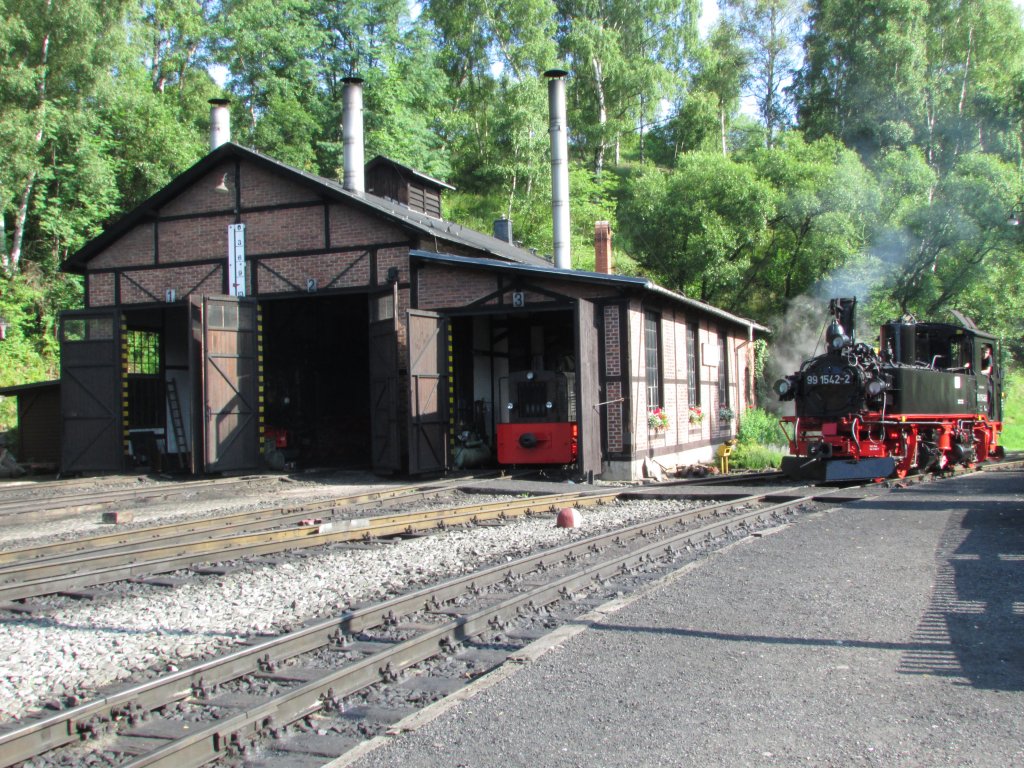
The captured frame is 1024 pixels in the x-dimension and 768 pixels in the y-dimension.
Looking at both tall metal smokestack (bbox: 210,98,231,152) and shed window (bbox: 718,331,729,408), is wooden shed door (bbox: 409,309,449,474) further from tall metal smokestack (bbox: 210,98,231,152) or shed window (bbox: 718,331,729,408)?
tall metal smokestack (bbox: 210,98,231,152)

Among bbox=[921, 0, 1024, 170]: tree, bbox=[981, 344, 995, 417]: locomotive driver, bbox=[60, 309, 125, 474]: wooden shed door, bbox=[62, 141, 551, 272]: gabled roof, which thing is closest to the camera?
bbox=[62, 141, 551, 272]: gabled roof

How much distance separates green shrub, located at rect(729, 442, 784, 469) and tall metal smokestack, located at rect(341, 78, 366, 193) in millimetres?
10635

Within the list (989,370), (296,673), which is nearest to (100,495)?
(296,673)

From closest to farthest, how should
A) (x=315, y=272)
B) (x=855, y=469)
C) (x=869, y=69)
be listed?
(x=855, y=469)
(x=315, y=272)
(x=869, y=69)

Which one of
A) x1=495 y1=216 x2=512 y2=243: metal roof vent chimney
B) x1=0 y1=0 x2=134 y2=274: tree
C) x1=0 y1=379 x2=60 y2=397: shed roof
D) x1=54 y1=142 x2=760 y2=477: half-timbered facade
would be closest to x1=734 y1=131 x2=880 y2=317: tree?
x1=54 y1=142 x2=760 y2=477: half-timbered facade

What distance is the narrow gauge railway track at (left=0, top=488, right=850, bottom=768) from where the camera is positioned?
3955mm

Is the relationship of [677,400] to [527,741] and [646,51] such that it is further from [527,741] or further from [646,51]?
[646,51]

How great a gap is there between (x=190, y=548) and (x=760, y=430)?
17.3 m

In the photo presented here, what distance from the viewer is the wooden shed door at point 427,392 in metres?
17.6

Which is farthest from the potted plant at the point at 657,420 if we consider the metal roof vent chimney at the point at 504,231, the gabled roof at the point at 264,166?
the metal roof vent chimney at the point at 504,231

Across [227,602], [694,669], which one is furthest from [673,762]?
[227,602]

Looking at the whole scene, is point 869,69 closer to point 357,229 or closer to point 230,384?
point 357,229

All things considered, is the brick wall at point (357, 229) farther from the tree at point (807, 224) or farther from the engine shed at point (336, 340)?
the tree at point (807, 224)

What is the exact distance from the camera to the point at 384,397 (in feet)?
60.7
